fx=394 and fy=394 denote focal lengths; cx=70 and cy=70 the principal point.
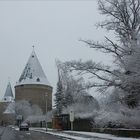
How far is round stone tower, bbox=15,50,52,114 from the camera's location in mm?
151375

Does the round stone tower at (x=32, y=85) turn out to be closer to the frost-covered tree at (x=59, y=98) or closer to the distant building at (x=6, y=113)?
the distant building at (x=6, y=113)

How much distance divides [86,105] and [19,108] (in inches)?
2851

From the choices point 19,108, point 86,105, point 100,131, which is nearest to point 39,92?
A: point 19,108

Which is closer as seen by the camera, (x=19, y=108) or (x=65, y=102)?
(x=65, y=102)

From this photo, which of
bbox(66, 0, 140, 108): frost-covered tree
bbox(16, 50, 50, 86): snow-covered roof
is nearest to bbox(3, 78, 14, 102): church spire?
bbox(16, 50, 50, 86): snow-covered roof

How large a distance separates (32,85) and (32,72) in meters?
5.14

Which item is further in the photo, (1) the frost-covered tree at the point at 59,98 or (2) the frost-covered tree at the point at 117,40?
(1) the frost-covered tree at the point at 59,98

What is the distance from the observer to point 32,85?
501 feet

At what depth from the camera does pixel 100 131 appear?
44406 mm

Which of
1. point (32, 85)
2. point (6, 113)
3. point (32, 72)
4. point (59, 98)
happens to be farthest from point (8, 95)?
point (59, 98)

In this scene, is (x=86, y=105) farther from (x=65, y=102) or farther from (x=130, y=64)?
(x=130, y=64)

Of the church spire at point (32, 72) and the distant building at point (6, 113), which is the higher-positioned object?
the church spire at point (32, 72)

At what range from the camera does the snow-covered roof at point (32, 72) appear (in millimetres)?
151500

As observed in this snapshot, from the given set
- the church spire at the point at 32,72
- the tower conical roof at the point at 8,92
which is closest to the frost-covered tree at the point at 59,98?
the church spire at the point at 32,72
